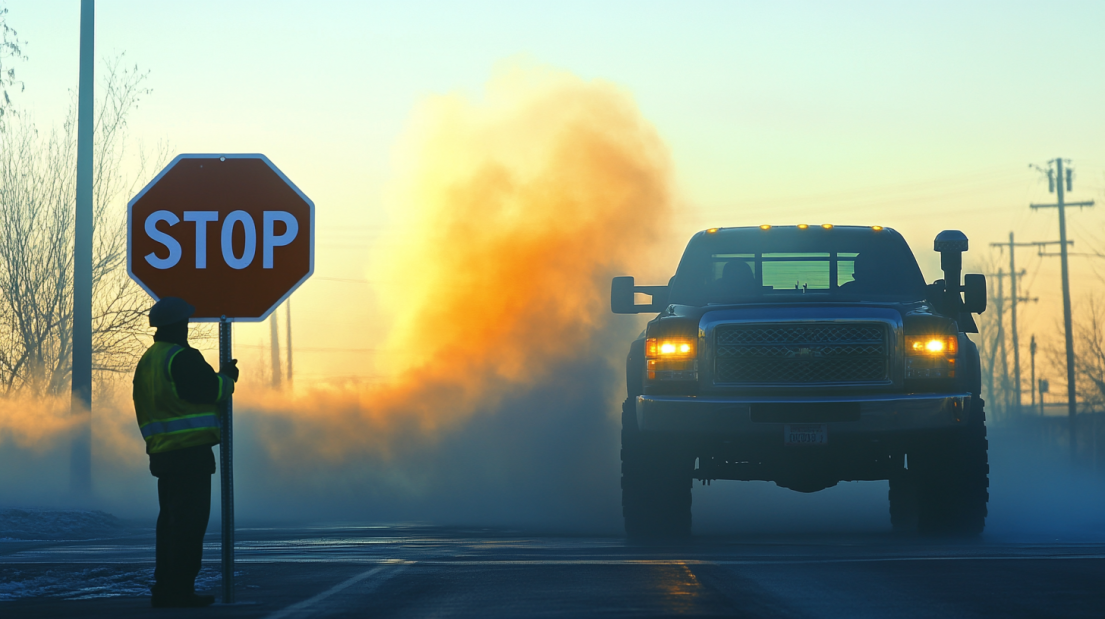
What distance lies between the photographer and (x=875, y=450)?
10.8m

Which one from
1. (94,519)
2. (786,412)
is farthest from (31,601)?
(94,519)

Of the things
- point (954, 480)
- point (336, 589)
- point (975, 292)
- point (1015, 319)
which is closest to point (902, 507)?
point (954, 480)

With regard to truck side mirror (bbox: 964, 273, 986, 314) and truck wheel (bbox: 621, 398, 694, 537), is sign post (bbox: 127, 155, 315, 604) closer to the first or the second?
truck wheel (bbox: 621, 398, 694, 537)

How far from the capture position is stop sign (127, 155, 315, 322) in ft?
24.3

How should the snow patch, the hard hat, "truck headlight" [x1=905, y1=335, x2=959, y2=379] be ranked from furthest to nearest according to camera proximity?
1. the snow patch
2. "truck headlight" [x1=905, y1=335, x2=959, y2=379]
3. the hard hat

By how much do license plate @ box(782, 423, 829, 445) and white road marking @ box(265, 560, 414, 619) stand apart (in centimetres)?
288

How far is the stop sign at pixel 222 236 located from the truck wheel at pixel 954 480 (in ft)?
17.9

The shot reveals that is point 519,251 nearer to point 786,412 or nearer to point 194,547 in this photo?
point 786,412

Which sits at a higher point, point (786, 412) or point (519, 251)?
point (519, 251)

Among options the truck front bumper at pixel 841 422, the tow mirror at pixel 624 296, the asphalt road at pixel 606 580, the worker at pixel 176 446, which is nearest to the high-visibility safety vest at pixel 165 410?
the worker at pixel 176 446

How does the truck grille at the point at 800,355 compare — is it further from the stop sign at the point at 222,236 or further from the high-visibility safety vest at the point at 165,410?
the high-visibility safety vest at the point at 165,410

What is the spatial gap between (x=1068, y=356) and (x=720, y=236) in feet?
133

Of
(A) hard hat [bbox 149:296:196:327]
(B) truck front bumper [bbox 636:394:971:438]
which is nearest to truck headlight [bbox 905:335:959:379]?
(B) truck front bumper [bbox 636:394:971:438]

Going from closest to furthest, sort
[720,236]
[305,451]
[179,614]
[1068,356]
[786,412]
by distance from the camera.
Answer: [179,614] → [786,412] → [720,236] → [305,451] → [1068,356]
